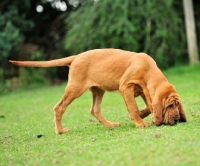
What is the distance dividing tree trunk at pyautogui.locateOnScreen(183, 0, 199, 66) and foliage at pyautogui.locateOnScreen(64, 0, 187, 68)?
598mm

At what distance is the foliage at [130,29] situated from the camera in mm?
21359

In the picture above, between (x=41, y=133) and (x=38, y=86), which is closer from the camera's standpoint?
(x=41, y=133)

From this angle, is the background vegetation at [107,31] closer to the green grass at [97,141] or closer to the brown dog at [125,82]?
the green grass at [97,141]

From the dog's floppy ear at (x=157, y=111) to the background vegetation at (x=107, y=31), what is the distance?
12763mm

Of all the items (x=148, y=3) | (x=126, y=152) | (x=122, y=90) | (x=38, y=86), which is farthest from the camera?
(x=38, y=86)

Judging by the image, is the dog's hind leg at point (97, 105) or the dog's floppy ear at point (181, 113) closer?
the dog's floppy ear at point (181, 113)

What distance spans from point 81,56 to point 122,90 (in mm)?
1102

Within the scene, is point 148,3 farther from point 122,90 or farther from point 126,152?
point 126,152

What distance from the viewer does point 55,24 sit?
2592 centimetres

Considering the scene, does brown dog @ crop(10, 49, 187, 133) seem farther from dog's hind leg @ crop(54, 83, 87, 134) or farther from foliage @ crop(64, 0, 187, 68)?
foliage @ crop(64, 0, 187, 68)

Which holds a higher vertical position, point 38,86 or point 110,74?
point 110,74

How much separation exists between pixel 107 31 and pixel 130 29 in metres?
1.45

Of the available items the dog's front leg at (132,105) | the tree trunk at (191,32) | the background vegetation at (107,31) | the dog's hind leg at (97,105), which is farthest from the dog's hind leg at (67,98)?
the tree trunk at (191,32)

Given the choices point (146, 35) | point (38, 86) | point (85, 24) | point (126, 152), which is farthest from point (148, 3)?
point (126, 152)
